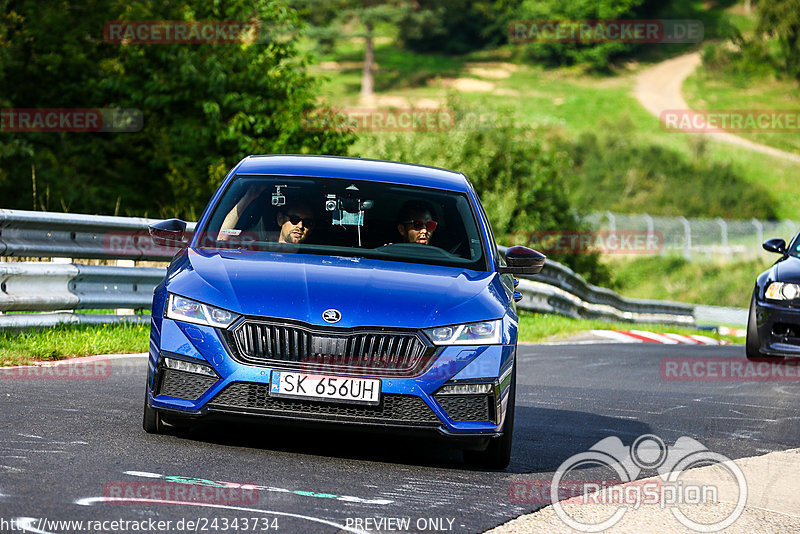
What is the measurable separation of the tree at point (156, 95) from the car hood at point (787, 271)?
11578 mm

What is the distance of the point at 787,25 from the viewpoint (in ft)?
342

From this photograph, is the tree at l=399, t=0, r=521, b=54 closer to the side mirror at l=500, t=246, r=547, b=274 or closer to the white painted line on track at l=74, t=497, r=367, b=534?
the side mirror at l=500, t=246, r=547, b=274

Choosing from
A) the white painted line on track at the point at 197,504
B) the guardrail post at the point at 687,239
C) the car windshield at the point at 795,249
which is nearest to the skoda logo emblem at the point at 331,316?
the white painted line on track at the point at 197,504

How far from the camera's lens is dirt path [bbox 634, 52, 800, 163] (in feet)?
294

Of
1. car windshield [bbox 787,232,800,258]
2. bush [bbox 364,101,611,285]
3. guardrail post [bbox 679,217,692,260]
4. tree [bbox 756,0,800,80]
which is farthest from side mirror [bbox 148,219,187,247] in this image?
tree [bbox 756,0,800,80]

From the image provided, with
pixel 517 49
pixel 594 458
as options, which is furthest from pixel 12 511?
pixel 517 49

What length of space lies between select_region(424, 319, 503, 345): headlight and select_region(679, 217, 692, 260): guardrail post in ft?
153

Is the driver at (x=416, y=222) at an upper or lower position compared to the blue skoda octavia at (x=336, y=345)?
upper

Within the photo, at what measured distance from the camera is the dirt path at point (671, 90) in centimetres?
8969

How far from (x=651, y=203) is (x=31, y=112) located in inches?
2155

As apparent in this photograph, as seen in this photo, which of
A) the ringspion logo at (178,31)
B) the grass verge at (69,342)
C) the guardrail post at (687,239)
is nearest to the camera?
the grass verge at (69,342)

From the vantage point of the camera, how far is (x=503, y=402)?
21.0ft

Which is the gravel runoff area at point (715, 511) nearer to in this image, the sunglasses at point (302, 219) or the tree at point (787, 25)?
the sunglasses at point (302, 219)

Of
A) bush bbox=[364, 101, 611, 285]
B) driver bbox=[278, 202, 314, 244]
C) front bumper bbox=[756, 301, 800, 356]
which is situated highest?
driver bbox=[278, 202, 314, 244]
